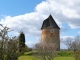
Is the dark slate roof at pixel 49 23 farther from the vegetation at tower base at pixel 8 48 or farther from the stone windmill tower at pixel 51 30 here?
the vegetation at tower base at pixel 8 48

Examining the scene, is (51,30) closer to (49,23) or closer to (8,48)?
(49,23)

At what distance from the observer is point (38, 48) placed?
3716cm

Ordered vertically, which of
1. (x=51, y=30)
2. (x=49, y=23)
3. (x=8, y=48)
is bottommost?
(x=8, y=48)

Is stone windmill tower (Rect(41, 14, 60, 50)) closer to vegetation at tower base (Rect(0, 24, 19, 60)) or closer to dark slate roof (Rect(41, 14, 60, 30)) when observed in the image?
dark slate roof (Rect(41, 14, 60, 30))

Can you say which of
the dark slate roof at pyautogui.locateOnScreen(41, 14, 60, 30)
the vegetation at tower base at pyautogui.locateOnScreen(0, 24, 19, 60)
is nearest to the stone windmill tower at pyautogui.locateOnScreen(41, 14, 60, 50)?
the dark slate roof at pyautogui.locateOnScreen(41, 14, 60, 30)

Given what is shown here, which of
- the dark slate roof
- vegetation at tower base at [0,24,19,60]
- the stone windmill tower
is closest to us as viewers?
vegetation at tower base at [0,24,19,60]

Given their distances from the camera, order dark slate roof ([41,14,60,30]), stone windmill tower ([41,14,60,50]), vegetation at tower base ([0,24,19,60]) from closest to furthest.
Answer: vegetation at tower base ([0,24,19,60]), stone windmill tower ([41,14,60,50]), dark slate roof ([41,14,60,30])

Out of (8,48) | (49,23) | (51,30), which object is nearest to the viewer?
(8,48)

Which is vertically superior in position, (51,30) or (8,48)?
(51,30)

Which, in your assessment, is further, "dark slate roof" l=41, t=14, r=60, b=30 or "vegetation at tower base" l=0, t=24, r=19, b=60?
"dark slate roof" l=41, t=14, r=60, b=30

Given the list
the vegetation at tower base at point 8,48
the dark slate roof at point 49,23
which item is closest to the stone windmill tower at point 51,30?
the dark slate roof at point 49,23

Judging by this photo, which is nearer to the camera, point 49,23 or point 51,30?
point 51,30

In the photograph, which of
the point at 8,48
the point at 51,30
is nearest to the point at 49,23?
the point at 51,30

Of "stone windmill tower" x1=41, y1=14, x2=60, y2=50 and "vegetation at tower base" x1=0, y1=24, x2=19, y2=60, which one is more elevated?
"stone windmill tower" x1=41, y1=14, x2=60, y2=50
